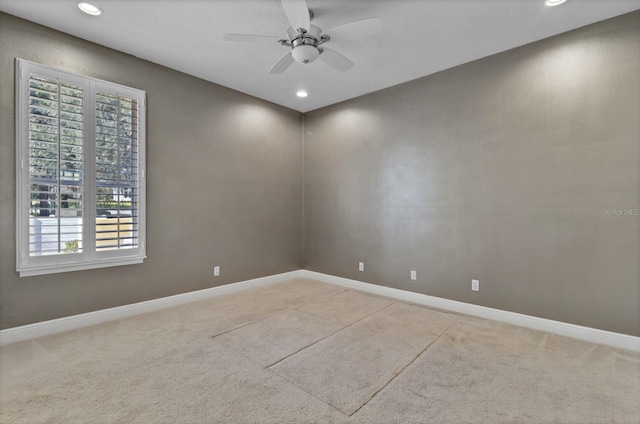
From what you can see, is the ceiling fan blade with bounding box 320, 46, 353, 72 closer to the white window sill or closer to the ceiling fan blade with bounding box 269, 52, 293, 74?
the ceiling fan blade with bounding box 269, 52, 293, 74

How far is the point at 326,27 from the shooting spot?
280 centimetres

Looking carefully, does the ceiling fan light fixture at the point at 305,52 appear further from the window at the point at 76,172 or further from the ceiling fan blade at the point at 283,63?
the window at the point at 76,172

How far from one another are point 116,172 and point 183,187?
0.75m

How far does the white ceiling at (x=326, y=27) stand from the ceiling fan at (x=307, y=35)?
8.4 inches

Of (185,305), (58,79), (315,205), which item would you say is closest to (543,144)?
(315,205)


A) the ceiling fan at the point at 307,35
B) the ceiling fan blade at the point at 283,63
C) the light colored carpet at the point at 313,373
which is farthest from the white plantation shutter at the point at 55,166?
the ceiling fan blade at the point at 283,63

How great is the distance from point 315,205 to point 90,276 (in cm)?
319

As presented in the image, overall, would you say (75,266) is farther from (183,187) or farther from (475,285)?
(475,285)

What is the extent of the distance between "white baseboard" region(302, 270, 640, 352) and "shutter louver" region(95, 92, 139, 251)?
3055mm

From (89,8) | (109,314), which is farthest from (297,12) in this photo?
(109,314)

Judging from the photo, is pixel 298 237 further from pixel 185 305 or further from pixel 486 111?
pixel 486 111

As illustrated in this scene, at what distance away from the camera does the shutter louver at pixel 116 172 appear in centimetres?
311

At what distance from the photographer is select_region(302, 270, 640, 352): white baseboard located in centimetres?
264

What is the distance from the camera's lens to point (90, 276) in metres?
3.09
